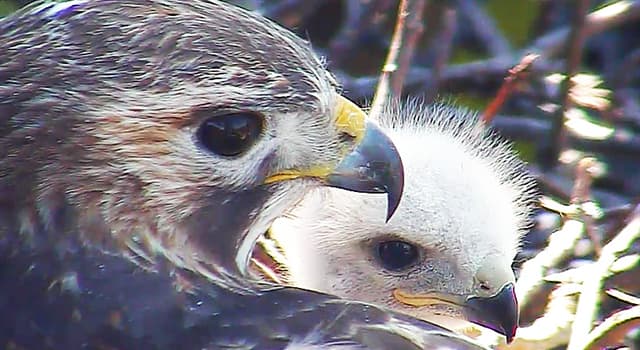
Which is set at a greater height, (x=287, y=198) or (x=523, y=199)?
(x=523, y=199)

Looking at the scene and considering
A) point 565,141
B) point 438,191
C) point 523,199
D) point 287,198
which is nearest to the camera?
point 287,198

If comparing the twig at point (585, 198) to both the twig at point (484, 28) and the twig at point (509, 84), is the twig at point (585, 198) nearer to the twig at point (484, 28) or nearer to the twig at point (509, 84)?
the twig at point (509, 84)

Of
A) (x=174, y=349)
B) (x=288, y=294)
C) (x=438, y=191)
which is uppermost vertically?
(x=438, y=191)

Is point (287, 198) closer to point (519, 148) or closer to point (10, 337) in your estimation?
point (10, 337)

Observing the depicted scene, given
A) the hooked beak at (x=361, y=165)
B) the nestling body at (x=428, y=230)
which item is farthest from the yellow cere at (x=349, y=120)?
the nestling body at (x=428, y=230)

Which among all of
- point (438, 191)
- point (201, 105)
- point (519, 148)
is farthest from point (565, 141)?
point (201, 105)
